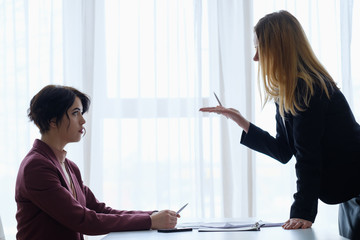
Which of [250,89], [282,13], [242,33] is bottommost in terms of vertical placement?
[250,89]

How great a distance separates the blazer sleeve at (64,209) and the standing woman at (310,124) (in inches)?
21.1

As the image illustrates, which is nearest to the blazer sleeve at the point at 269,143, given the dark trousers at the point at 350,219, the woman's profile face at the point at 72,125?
the dark trousers at the point at 350,219

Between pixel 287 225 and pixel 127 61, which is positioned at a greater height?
pixel 127 61

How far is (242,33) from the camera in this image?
9.48 feet

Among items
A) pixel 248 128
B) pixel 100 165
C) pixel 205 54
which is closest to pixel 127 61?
pixel 205 54

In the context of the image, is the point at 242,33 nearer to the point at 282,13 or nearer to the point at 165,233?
the point at 282,13

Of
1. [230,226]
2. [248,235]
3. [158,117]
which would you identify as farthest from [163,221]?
[158,117]

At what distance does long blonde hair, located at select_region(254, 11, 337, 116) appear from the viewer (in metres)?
1.37

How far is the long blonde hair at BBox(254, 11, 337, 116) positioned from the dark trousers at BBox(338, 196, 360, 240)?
1.21 ft

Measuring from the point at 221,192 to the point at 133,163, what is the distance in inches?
23.8

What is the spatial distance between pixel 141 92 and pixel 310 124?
164 centimetres

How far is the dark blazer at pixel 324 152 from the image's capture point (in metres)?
1.33

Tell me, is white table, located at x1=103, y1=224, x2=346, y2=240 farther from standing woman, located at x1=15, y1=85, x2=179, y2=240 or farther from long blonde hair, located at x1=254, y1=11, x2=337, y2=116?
long blonde hair, located at x1=254, y1=11, x2=337, y2=116

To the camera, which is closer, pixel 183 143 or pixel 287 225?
pixel 287 225
